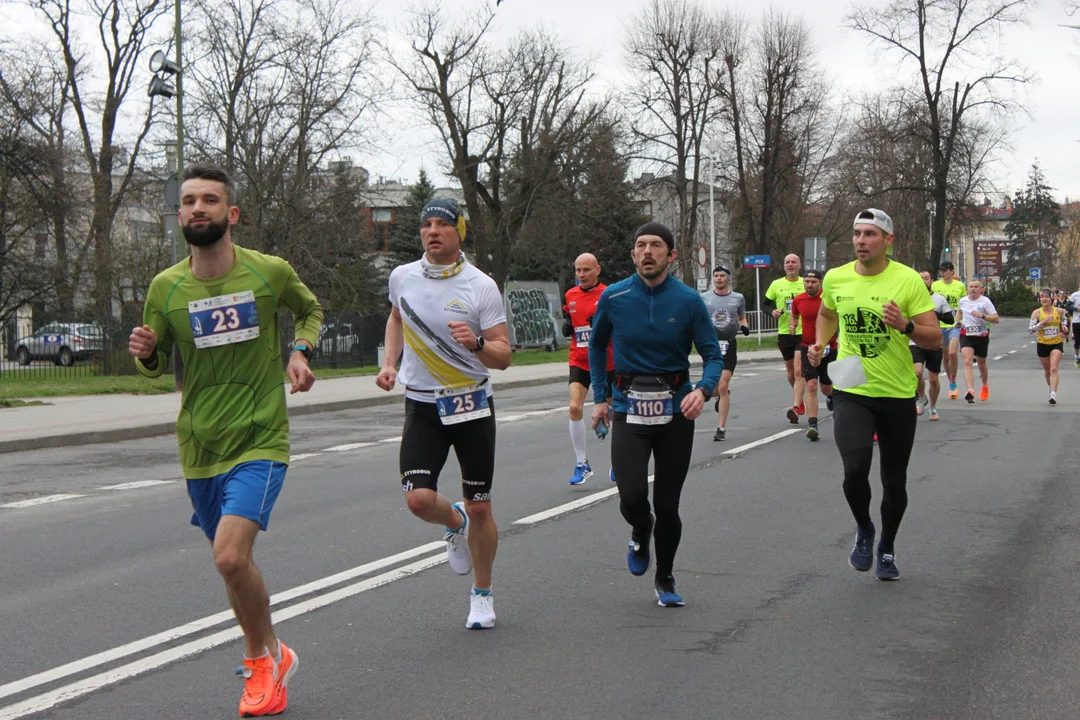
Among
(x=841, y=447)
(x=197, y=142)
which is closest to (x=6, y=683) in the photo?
(x=841, y=447)

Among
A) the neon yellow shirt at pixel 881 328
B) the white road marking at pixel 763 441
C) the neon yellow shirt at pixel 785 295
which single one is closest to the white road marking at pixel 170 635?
the neon yellow shirt at pixel 881 328

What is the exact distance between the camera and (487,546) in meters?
5.77

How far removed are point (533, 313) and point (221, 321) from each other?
38965 millimetres

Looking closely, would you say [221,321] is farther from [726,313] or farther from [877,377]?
[726,313]

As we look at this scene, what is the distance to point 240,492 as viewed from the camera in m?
4.44

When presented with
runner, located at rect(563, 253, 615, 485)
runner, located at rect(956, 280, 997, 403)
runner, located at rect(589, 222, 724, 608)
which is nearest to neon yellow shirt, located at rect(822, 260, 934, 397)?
runner, located at rect(589, 222, 724, 608)

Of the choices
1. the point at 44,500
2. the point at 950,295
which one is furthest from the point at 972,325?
the point at 44,500

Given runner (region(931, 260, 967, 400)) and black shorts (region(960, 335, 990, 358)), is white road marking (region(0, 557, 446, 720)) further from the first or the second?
black shorts (region(960, 335, 990, 358))

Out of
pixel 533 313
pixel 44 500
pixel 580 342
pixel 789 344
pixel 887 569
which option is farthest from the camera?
pixel 533 313

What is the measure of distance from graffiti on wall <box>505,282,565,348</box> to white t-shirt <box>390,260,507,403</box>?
36.1 meters

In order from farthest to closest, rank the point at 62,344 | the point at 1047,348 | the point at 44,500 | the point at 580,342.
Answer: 1. the point at 62,344
2. the point at 1047,348
3. the point at 580,342
4. the point at 44,500

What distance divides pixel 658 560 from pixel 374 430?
10753mm

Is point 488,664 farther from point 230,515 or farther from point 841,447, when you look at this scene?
point 841,447

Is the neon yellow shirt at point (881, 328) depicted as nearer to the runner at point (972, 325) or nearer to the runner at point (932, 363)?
the runner at point (932, 363)
